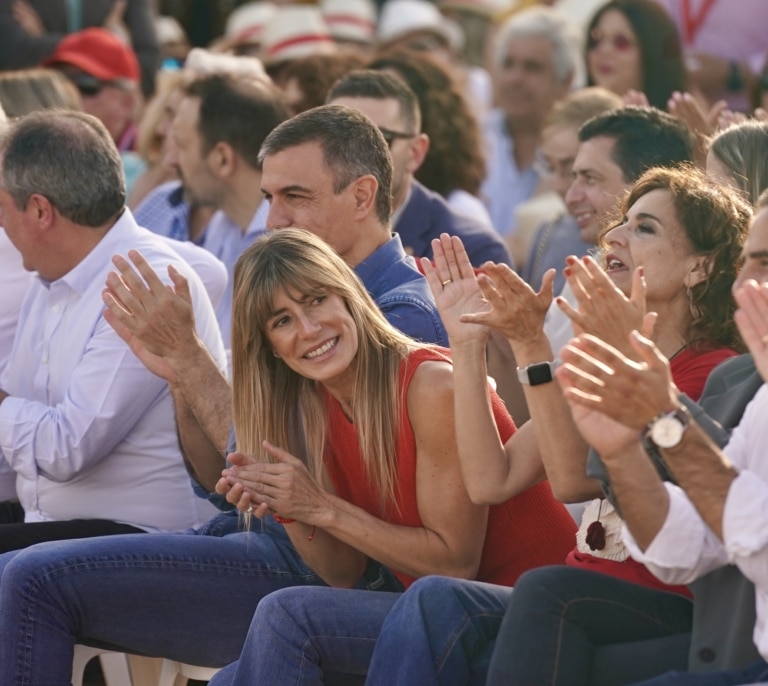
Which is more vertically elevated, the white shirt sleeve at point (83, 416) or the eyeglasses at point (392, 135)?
the eyeglasses at point (392, 135)

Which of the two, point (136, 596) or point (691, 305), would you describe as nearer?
point (691, 305)

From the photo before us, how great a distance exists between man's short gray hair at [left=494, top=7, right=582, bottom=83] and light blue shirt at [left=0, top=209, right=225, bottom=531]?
Result: 3.28m

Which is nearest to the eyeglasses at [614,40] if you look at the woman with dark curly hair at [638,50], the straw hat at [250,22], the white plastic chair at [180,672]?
the woman with dark curly hair at [638,50]

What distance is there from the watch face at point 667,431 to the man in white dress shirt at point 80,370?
1.89m

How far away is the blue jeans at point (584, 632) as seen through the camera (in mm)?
2967

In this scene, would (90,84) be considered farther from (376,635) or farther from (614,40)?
(376,635)

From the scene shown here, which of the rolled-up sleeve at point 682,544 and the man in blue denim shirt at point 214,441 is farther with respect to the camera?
the man in blue denim shirt at point 214,441

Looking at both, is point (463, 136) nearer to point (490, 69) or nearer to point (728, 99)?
point (728, 99)

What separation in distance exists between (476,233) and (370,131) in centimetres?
92

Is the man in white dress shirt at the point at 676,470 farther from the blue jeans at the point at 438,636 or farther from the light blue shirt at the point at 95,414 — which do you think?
the light blue shirt at the point at 95,414

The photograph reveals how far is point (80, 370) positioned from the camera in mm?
4164

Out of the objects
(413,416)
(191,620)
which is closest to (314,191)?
(413,416)

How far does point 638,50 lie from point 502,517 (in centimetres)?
322

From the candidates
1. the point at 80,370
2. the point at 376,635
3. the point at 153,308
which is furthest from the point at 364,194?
the point at 376,635
